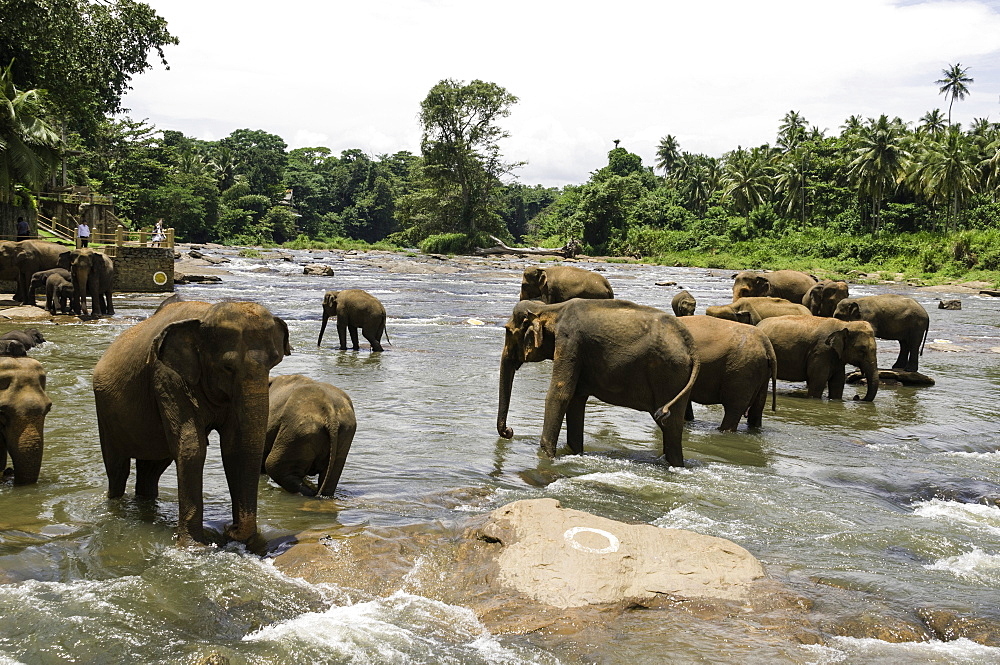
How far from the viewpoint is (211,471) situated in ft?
26.9

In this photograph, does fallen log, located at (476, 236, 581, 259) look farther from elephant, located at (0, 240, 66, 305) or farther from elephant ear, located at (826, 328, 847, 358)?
elephant ear, located at (826, 328, 847, 358)

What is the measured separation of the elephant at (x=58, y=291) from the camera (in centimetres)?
2266

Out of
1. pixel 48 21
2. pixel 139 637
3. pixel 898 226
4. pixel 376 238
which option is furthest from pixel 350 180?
pixel 139 637

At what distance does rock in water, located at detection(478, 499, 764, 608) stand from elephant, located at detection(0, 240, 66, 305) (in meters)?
23.0

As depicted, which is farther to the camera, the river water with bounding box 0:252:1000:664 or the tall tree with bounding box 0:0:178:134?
the tall tree with bounding box 0:0:178:134

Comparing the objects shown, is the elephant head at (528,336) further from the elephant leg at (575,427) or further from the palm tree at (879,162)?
the palm tree at (879,162)

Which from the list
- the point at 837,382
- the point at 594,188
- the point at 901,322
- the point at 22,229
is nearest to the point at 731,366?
the point at 837,382

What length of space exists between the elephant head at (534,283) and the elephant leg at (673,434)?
8.43 m

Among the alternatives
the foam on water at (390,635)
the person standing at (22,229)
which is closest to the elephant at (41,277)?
the person standing at (22,229)

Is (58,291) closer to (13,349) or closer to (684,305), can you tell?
(684,305)

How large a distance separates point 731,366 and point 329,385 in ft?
17.2

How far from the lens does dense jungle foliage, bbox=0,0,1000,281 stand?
39156mm

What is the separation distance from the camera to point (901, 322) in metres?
17.9

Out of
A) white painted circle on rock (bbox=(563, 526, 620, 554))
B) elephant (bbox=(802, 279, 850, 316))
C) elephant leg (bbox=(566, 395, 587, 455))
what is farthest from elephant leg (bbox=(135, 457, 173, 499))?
elephant (bbox=(802, 279, 850, 316))
